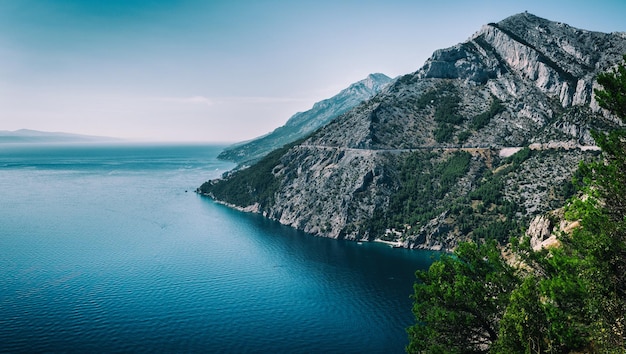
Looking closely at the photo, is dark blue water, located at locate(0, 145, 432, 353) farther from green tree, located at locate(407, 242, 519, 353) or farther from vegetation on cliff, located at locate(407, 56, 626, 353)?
vegetation on cliff, located at locate(407, 56, 626, 353)

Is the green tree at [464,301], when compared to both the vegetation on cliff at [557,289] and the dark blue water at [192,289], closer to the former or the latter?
the vegetation on cliff at [557,289]

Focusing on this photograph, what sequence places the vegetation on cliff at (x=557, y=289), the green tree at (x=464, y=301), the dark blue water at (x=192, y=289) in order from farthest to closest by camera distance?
the dark blue water at (x=192, y=289)
the green tree at (x=464, y=301)
the vegetation on cliff at (x=557, y=289)

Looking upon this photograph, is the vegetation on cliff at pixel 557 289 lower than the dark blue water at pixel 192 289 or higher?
higher

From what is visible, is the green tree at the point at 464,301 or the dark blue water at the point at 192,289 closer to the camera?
the green tree at the point at 464,301

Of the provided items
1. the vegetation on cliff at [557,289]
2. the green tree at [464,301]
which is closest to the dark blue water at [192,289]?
the green tree at [464,301]

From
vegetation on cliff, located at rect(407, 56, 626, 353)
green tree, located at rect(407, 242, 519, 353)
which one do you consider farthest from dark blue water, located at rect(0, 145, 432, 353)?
vegetation on cliff, located at rect(407, 56, 626, 353)

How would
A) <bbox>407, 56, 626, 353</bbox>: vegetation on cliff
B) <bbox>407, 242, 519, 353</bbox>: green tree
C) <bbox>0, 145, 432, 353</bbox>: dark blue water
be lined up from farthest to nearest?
1. <bbox>0, 145, 432, 353</bbox>: dark blue water
2. <bbox>407, 242, 519, 353</bbox>: green tree
3. <bbox>407, 56, 626, 353</bbox>: vegetation on cliff

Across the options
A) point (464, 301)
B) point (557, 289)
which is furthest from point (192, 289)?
point (557, 289)
